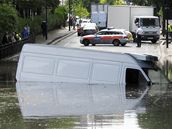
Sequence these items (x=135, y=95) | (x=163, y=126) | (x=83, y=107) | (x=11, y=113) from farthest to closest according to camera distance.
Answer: (x=135, y=95), (x=83, y=107), (x=11, y=113), (x=163, y=126)

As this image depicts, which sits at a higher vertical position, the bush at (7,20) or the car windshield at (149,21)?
the bush at (7,20)

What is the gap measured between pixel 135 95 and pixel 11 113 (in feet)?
18.2

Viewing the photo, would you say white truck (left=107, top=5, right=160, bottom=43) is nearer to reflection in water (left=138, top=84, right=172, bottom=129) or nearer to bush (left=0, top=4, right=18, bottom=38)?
bush (left=0, top=4, right=18, bottom=38)

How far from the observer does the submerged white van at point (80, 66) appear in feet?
72.3

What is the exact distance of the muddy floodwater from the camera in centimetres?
1304

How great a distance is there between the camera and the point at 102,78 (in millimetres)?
22125

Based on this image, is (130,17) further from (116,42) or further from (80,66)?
(80,66)

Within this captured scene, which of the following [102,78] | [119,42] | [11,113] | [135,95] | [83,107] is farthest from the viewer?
[119,42]

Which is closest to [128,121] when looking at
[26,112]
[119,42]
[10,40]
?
[26,112]

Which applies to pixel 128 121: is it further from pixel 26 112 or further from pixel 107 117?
pixel 26 112

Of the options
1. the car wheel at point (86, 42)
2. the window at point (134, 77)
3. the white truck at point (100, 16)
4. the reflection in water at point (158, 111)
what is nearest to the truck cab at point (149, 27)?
the car wheel at point (86, 42)

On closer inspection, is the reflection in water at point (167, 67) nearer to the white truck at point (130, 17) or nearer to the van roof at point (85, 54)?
the van roof at point (85, 54)

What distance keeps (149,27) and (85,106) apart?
42564mm

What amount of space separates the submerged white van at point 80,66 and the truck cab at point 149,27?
35.0 metres
